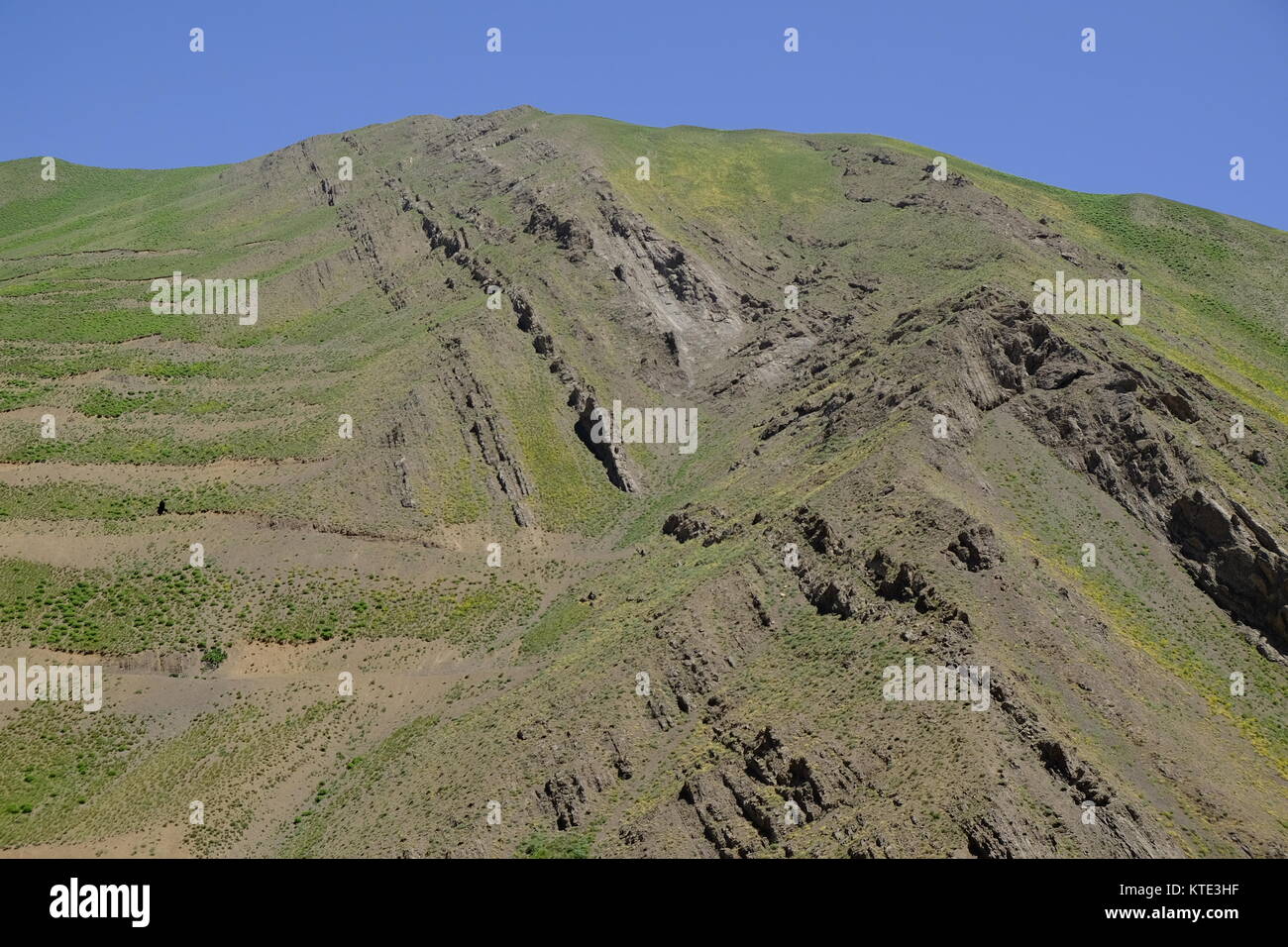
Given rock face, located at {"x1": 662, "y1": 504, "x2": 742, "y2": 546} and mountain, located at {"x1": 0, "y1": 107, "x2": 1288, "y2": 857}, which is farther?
rock face, located at {"x1": 662, "y1": 504, "x2": 742, "y2": 546}

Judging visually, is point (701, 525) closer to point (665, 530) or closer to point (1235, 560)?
point (665, 530)

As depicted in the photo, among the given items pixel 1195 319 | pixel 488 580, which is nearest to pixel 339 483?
pixel 488 580

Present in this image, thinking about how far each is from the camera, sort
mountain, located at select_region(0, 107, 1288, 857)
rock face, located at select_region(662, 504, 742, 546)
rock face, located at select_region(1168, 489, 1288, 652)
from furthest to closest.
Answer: rock face, located at select_region(662, 504, 742, 546) → rock face, located at select_region(1168, 489, 1288, 652) → mountain, located at select_region(0, 107, 1288, 857)

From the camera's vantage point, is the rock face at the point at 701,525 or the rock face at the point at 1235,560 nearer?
the rock face at the point at 1235,560

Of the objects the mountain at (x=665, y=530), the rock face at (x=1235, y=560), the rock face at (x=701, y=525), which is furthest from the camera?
the rock face at (x=701, y=525)

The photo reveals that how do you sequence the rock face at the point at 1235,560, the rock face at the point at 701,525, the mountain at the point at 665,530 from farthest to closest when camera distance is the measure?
the rock face at the point at 701,525 < the rock face at the point at 1235,560 < the mountain at the point at 665,530

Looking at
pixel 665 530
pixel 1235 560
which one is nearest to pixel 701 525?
pixel 665 530

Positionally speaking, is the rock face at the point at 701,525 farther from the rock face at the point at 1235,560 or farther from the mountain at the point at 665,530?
the rock face at the point at 1235,560

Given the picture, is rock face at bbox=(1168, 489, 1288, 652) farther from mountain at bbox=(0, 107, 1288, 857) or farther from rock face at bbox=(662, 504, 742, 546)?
rock face at bbox=(662, 504, 742, 546)

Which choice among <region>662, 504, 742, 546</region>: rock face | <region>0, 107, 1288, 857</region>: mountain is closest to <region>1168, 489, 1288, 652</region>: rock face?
<region>0, 107, 1288, 857</region>: mountain

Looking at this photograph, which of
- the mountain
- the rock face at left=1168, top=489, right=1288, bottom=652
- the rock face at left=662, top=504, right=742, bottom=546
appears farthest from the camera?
the rock face at left=662, top=504, right=742, bottom=546

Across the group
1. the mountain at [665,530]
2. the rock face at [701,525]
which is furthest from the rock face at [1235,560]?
the rock face at [701,525]
